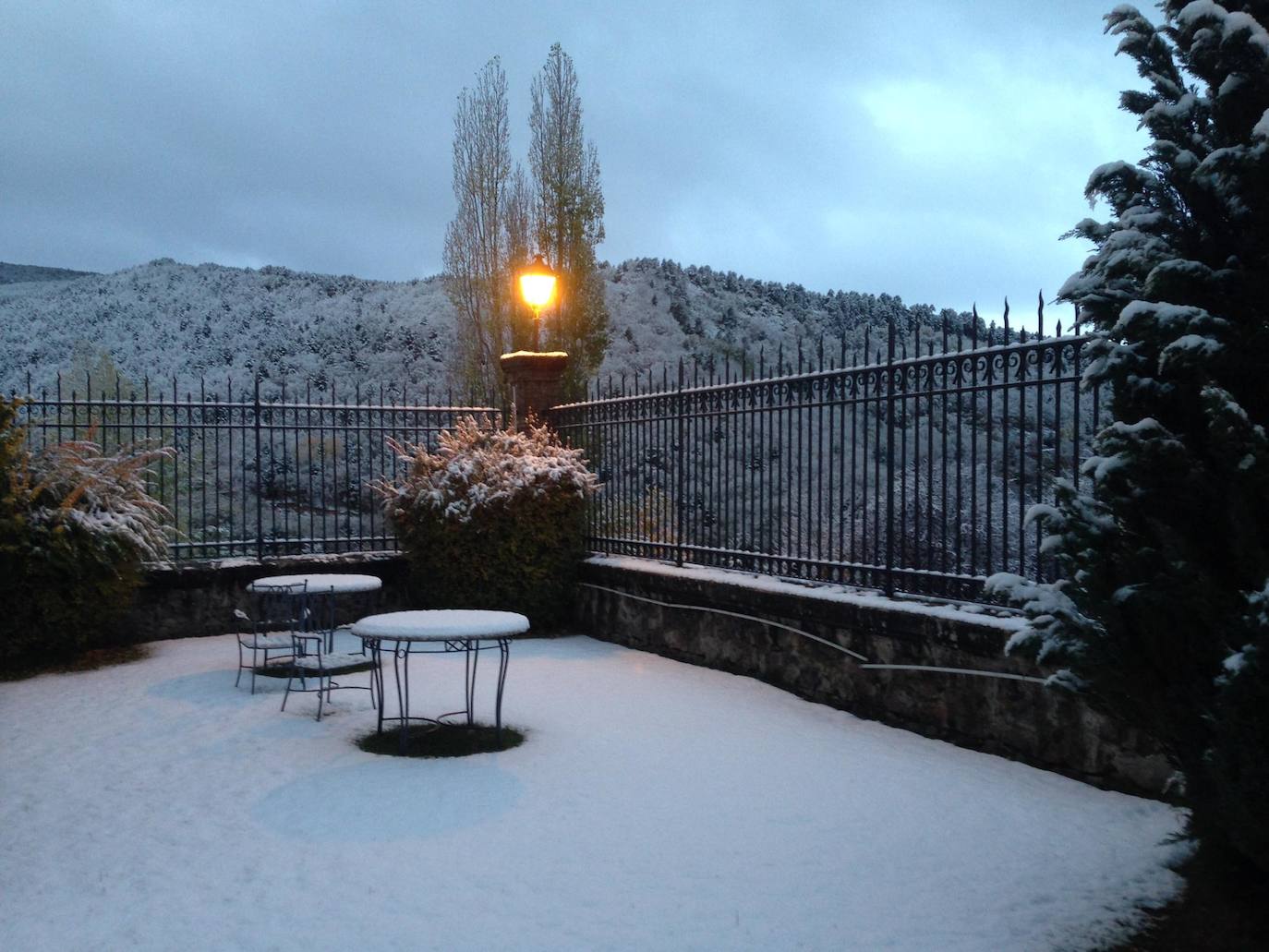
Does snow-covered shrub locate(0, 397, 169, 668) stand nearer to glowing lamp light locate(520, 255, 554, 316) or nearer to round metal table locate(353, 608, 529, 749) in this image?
round metal table locate(353, 608, 529, 749)

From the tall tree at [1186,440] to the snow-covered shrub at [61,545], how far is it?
24.5 feet

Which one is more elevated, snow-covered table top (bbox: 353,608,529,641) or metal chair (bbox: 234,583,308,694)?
snow-covered table top (bbox: 353,608,529,641)

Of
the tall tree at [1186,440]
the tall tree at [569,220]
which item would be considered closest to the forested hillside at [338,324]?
the tall tree at [569,220]

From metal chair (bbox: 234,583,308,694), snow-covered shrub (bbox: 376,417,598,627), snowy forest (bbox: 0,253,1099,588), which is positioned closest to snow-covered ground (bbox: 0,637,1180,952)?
metal chair (bbox: 234,583,308,694)

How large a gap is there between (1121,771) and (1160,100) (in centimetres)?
327

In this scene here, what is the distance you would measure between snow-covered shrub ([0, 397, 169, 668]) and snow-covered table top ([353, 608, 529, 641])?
3.37 meters

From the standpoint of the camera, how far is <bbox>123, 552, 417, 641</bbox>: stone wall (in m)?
9.75

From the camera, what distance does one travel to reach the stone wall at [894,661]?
525 cm

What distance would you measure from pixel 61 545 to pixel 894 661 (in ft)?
20.8

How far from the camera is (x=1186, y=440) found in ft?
10.2

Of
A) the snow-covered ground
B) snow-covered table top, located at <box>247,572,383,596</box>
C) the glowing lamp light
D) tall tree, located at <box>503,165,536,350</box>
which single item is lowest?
the snow-covered ground

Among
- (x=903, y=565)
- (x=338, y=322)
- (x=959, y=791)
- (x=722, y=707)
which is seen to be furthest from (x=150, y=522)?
(x=338, y=322)

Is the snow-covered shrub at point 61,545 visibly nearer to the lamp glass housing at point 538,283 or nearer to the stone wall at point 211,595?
the stone wall at point 211,595

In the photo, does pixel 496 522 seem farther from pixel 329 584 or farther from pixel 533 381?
pixel 533 381
